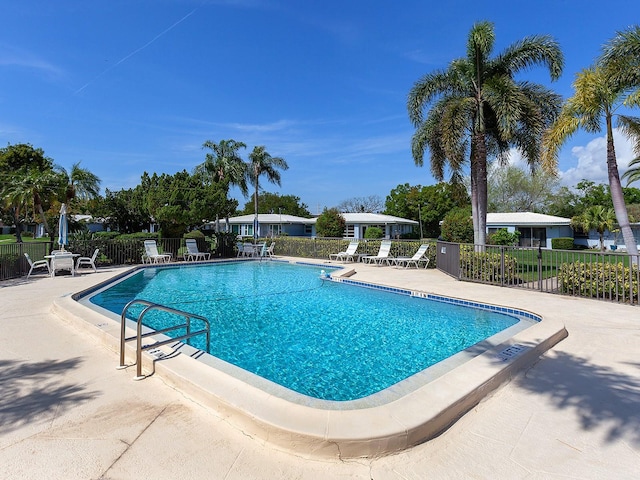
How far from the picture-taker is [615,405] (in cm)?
325

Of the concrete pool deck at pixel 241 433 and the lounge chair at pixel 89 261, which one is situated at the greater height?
the lounge chair at pixel 89 261

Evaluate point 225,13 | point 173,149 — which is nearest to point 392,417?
point 225,13

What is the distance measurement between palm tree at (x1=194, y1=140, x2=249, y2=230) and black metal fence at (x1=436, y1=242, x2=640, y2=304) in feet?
74.0

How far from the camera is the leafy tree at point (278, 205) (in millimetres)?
59559

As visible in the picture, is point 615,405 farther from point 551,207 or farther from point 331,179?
point 551,207

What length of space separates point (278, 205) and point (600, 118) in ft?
171

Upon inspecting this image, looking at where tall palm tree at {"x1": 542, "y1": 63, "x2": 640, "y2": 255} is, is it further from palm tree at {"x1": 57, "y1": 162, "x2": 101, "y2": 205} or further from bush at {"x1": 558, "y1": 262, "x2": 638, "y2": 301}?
palm tree at {"x1": 57, "y1": 162, "x2": 101, "y2": 205}

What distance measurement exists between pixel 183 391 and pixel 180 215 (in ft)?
58.1

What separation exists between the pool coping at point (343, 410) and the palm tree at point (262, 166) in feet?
96.1

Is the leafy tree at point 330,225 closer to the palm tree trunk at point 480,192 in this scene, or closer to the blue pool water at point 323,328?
the palm tree trunk at point 480,192

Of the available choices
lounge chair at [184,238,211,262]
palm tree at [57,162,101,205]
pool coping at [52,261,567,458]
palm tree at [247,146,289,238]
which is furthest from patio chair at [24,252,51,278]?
palm tree at [247,146,289,238]

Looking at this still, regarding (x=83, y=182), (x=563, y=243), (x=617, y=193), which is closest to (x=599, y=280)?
(x=617, y=193)

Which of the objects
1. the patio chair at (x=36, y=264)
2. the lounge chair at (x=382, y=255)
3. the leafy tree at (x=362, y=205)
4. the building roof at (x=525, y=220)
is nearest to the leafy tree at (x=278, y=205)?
the leafy tree at (x=362, y=205)

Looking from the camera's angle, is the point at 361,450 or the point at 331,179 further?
the point at 331,179
